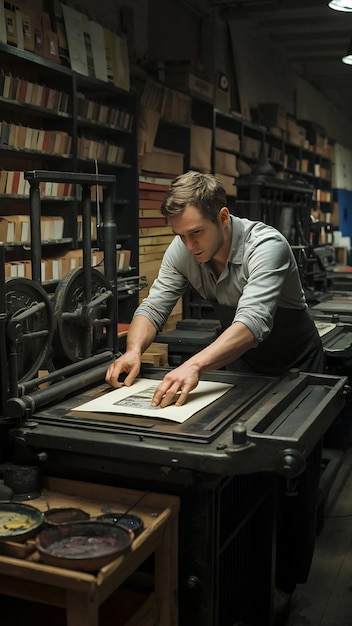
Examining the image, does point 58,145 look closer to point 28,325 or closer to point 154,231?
point 154,231

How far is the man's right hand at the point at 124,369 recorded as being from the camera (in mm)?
1740

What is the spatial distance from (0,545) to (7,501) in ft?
0.53

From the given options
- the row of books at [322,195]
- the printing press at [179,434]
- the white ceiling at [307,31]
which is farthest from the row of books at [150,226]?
the row of books at [322,195]

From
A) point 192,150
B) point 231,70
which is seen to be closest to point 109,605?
point 192,150

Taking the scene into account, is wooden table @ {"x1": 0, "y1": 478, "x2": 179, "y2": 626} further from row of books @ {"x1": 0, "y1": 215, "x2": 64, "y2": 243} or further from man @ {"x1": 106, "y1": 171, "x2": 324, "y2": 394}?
row of books @ {"x1": 0, "y1": 215, "x2": 64, "y2": 243}

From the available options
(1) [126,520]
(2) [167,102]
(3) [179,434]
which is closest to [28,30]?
(2) [167,102]

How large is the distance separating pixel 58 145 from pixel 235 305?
91.3 inches

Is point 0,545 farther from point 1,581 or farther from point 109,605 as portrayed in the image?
point 109,605

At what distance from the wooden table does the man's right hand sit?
1.24 ft

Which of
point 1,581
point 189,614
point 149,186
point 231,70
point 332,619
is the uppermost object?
point 231,70

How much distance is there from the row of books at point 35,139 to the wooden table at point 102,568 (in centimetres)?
257

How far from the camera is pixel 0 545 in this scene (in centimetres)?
116

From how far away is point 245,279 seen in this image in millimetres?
1916

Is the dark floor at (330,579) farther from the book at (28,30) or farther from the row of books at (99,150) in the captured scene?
the book at (28,30)
